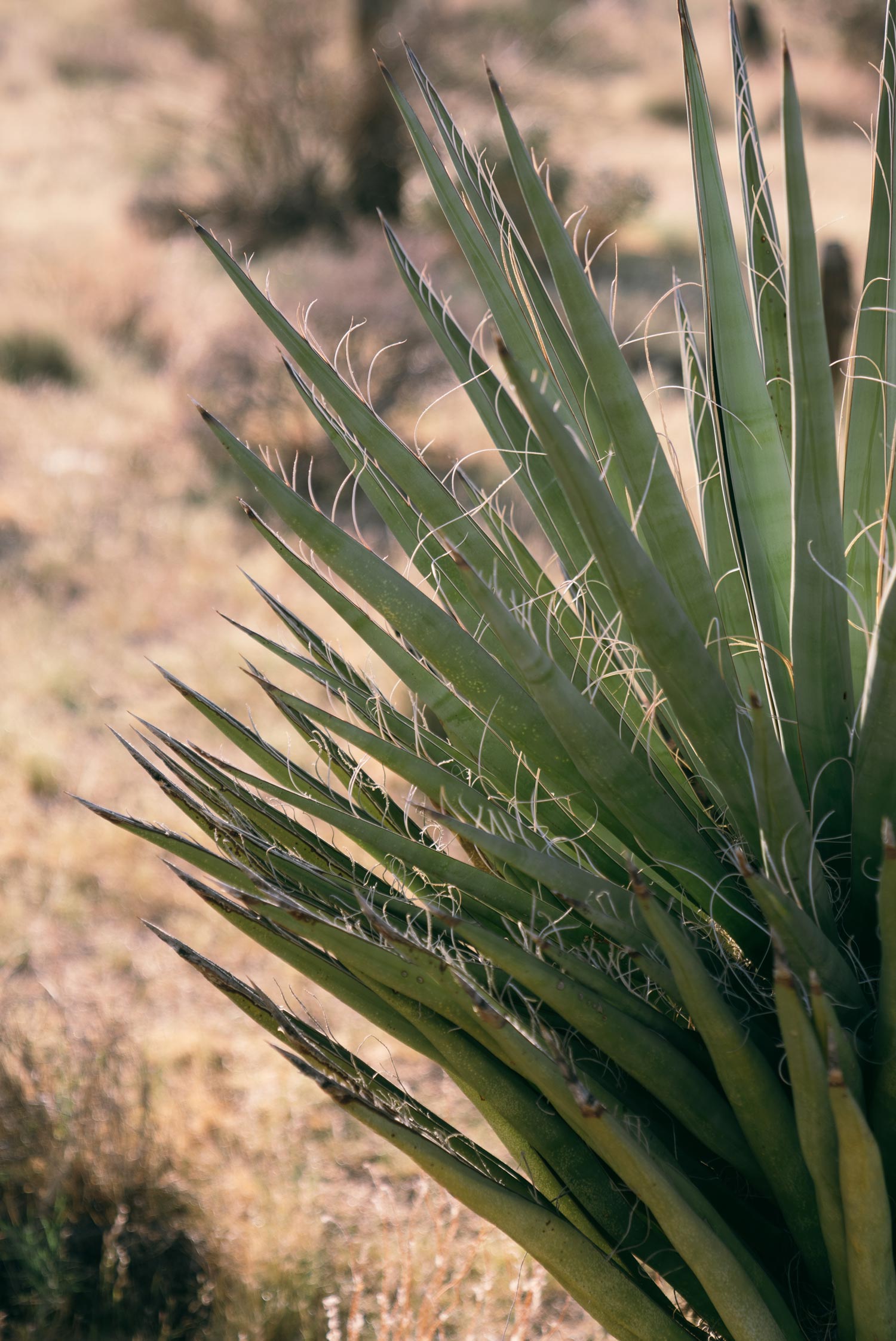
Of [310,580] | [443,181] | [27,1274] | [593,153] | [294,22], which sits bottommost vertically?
[27,1274]

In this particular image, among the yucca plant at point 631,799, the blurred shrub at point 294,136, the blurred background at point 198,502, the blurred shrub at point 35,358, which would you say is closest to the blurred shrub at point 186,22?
the blurred background at point 198,502

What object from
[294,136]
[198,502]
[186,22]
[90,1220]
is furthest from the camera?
[186,22]

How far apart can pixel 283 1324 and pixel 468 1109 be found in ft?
2.98

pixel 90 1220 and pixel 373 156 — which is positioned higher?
pixel 373 156

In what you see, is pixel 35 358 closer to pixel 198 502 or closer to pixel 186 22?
pixel 198 502

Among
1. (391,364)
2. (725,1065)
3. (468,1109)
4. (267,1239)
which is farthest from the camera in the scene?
(391,364)

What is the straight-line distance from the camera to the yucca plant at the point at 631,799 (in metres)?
0.94

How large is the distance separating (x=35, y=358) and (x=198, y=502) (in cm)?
293

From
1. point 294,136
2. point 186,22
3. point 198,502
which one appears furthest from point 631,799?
point 186,22

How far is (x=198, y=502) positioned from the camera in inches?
277

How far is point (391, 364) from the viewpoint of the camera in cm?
766

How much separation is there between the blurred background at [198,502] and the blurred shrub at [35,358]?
0.03 m

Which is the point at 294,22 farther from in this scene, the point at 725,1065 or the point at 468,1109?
the point at 725,1065

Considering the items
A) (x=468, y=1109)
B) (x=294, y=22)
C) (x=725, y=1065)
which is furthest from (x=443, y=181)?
(x=294, y=22)
